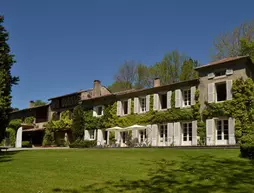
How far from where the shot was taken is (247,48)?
90.8 feet

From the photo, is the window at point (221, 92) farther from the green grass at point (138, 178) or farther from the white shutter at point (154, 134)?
the green grass at point (138, 178)

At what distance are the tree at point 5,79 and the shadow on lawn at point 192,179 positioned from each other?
1034 centimetres

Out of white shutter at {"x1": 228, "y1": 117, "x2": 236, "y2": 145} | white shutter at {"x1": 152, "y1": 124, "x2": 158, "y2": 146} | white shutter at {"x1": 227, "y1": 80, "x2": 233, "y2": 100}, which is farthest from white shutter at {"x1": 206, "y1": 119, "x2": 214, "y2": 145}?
white shutter at {"x1": 152, "y1": 124, "x2": 158, "y2": 146}

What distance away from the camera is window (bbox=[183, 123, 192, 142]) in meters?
21.4

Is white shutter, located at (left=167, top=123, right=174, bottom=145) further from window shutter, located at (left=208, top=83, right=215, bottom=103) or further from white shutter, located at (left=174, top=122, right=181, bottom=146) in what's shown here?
window shutter, located at (left=208, top=83, right=215, bottom=103)

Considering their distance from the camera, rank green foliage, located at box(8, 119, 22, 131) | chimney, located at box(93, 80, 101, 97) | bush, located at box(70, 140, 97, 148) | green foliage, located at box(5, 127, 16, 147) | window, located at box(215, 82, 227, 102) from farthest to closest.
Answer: green foliage, located at box(8, 119, 22, 131) → green foliage, located at box(5, 127, 16, 147) → chimney, located at box(93, 80, 101, 97) → bush, located at box(70, 140, 97, 148) → window, located at box(215, 82, 227, 102)

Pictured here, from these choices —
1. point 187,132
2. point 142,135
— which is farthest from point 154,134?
point 187,132

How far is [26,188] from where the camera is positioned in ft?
23.7

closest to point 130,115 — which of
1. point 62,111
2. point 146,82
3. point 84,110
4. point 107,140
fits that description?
point 107,140

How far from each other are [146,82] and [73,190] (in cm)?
3270

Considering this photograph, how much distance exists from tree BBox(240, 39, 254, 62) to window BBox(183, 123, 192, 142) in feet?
35.5

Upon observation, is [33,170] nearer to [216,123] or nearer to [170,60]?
[216,123]

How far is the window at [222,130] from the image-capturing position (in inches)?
770

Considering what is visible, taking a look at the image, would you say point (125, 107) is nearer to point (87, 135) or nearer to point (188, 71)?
point (87, 135)
